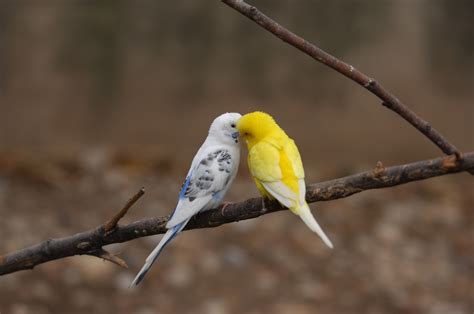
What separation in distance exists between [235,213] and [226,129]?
260mm

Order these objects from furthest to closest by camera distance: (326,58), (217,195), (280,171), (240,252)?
(240,252) < (217,195) < (280,171) < (326,58)

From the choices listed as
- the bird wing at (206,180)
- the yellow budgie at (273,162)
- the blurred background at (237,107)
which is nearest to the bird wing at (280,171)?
the yellow budgie at (273,162)

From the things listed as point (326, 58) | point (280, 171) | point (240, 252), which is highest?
point (326, 58)

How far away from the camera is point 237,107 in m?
4.49

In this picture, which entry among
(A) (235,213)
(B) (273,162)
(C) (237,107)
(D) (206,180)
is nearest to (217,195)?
(D) (206,180)

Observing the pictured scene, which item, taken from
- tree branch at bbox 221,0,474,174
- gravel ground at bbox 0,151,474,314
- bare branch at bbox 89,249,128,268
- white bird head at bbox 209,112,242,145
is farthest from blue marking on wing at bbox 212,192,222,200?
gravel ground at bbox 0,151,474,314

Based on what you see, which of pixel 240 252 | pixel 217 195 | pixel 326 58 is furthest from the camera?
pixel 240 252

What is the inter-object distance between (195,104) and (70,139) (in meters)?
0.67

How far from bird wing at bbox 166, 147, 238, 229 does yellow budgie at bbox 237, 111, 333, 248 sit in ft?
0.53

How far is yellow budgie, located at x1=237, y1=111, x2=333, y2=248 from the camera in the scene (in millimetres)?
1670

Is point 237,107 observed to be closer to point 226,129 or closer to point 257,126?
point 226,129

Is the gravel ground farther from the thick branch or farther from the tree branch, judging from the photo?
the tree branch

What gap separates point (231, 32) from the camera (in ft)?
14.9

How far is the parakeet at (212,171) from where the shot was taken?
189 cm
